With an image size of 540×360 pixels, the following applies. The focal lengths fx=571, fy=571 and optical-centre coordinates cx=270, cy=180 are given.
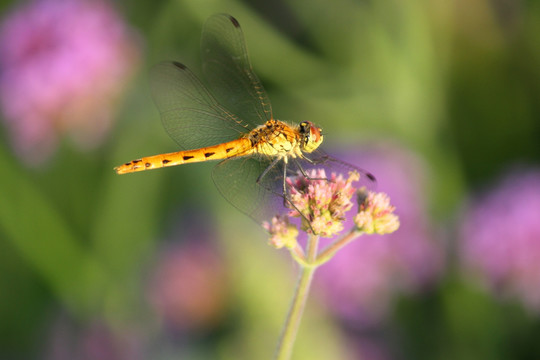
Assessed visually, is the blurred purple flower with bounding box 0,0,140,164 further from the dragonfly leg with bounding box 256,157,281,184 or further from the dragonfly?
the dragonfly leg with bounding box 256,157,281,184

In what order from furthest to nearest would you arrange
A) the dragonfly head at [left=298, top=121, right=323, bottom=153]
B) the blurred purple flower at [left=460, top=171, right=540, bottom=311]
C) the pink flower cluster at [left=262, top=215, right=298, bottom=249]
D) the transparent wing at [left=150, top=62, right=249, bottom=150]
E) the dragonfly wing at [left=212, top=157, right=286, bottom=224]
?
the blurred purple flower at [left=460, top=171, right=540, bottom=311]
the transparent wing at [left=150, top=62, right=249, bottom=150]
the dragonfly head at [left=298, top=121, right=323, bottom=153]
the dragonfly wing at [left=212, top=157, right=286, bottom=224]
the pink flower cluster at [left=262, top=215, right=298, bottom=249]

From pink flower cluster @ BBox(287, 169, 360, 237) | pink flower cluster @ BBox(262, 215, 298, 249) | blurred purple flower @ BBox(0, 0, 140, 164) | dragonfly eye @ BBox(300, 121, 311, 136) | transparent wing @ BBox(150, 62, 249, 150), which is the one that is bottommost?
pink flower cluster @ BBox(262, 215, 298, 249)

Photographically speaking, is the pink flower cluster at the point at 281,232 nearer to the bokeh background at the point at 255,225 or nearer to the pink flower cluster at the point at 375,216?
the pink flower cluster at the point at 375,216

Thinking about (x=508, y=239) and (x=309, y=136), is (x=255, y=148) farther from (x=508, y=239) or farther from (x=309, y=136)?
(x=508, y=239)

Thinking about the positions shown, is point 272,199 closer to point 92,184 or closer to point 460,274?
point 460,274

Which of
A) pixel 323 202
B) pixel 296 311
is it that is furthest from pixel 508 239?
pixel 296 311

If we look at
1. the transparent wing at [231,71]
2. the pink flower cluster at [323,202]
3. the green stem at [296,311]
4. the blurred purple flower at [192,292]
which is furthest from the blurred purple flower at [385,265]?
the green stem at [296,311]

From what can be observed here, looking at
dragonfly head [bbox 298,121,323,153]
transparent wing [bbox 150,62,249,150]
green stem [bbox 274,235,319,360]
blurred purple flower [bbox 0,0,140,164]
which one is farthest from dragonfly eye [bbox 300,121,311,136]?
blurred purple flower [bbox 0,0,140,164]
